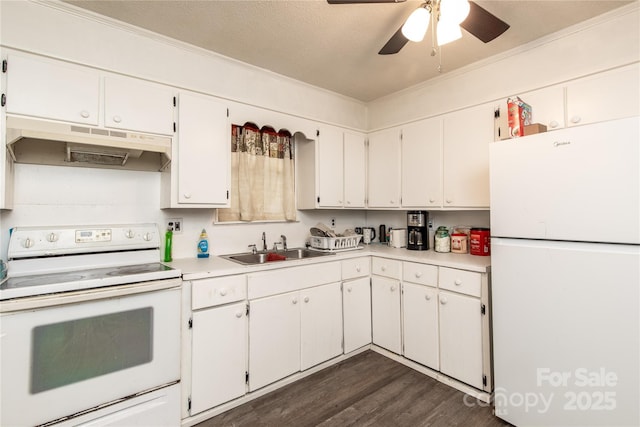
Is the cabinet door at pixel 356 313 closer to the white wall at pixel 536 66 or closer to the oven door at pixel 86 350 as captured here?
the oven door at pixel 86 350

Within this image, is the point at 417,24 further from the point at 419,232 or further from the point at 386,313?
the point at 386,313

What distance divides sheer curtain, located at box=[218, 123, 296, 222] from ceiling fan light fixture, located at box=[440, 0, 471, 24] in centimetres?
168

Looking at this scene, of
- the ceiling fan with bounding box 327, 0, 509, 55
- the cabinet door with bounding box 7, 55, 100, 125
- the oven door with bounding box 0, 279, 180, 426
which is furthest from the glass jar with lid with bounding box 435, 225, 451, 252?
the cabinet door with bounding box 7, 55, 100, 125

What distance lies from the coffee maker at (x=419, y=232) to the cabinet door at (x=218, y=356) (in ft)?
5.55

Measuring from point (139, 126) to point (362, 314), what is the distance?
233 centimetres

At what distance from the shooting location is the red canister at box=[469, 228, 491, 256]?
2412 mm

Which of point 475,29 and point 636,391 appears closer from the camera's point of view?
point 636,391

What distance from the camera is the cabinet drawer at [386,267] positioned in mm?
2563

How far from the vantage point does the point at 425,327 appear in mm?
2348

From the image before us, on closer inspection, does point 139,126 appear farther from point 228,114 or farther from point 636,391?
point 636,391

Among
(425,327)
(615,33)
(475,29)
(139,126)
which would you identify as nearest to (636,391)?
(425,327)

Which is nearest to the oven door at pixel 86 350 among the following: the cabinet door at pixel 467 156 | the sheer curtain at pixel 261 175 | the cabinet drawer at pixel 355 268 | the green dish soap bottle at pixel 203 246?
the green dish soap bottle at pixel 203 246

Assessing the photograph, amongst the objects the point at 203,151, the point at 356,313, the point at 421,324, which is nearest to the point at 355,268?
the point at 356,313

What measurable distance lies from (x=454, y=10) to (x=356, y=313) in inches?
90.1
